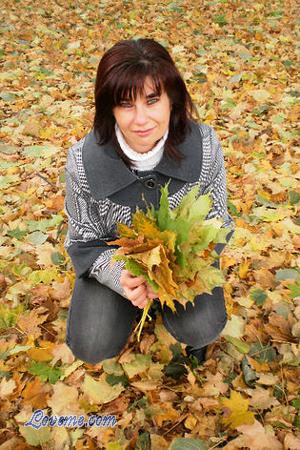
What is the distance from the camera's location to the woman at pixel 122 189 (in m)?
1.82

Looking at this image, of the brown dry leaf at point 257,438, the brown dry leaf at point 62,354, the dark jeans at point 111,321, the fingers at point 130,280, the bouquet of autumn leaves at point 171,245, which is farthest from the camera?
the brown dry leaf at point 62,354

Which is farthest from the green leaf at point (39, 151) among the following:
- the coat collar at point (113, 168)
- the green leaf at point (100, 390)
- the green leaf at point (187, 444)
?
the green leaf at point (187, 444)

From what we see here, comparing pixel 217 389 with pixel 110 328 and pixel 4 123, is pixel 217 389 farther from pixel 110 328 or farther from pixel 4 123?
pixel 4 123

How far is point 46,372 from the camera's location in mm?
2129

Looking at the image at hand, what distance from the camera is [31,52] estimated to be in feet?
19.0

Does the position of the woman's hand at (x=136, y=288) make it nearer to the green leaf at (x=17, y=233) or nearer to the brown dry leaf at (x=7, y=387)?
the brown dry leaf at (x=7, y=387)

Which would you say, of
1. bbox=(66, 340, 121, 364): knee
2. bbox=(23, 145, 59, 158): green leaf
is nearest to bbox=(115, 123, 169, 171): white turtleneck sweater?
bbox=(66, 340, 121, 364): knee

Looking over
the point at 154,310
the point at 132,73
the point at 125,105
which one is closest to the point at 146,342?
the point at 154,310

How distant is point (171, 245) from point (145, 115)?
60cm

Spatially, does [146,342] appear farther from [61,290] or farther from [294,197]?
[294,197]

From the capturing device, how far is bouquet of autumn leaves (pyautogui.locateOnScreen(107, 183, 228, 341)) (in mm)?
1418

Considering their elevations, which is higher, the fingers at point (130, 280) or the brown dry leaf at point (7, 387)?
the fingers at point (130, 280)

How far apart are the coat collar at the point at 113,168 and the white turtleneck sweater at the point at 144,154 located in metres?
0.03

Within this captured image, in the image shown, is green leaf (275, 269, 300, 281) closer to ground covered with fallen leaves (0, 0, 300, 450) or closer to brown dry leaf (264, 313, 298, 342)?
ground covered with fallen leaves (0, 0, 300, 450)
